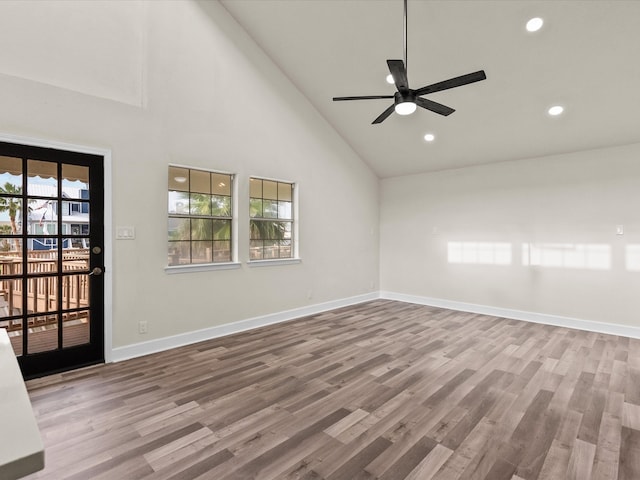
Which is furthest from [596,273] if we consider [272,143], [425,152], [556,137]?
[272,143]

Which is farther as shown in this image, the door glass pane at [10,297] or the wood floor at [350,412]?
the door glass pane at [10,297]

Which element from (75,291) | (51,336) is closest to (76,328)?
(51,336)

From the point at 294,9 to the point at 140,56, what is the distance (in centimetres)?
182

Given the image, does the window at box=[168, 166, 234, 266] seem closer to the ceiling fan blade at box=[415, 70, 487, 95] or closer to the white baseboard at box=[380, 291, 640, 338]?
the ceiling fan blade at box=[415, 70, 487, 95]

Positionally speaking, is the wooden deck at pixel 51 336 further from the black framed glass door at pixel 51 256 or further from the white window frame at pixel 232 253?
the white window frame at pixel 232 253

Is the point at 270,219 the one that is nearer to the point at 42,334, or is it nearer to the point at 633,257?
the point at 42,334

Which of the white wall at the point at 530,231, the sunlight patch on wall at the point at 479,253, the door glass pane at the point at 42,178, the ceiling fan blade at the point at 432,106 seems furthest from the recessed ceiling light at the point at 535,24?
the door glass pane at the point at 42,178

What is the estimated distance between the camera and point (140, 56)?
12.1 feet

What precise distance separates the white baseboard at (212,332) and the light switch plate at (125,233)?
3.68ft

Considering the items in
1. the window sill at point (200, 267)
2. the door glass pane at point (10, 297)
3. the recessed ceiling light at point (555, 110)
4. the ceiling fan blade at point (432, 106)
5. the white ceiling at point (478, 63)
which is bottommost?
the door glass pane at point (10, 297)

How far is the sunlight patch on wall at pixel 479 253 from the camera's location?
5.58 m

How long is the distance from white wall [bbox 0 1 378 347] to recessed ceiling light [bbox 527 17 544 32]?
121 inches

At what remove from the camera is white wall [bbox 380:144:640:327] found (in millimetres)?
4648

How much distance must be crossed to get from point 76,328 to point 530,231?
5948mm
